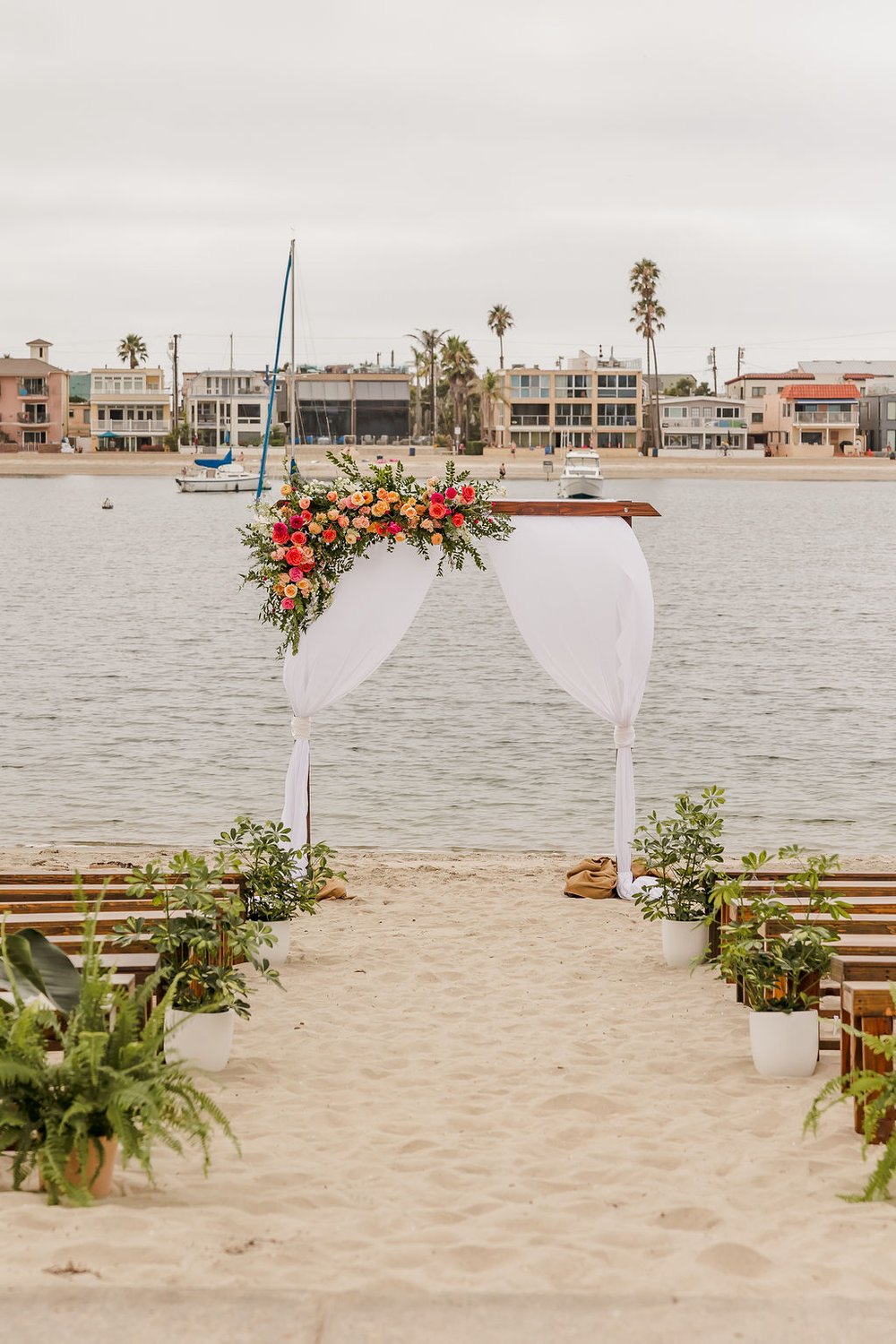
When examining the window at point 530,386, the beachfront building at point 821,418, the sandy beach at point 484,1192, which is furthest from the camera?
the window at point 530,386

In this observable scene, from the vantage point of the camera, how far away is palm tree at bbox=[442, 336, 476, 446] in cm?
13627

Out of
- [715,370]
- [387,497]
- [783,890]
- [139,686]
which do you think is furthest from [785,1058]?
[715,370]

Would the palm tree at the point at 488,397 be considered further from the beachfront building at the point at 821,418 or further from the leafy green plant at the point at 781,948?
the leafy green plant at the point at 781,948

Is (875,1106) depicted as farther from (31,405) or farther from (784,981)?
(31,405)

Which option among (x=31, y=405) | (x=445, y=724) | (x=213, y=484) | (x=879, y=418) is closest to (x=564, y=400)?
(x=879, y=418)

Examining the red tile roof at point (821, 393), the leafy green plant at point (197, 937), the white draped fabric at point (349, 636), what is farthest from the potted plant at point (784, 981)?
the red tile roof at point (821, 393)

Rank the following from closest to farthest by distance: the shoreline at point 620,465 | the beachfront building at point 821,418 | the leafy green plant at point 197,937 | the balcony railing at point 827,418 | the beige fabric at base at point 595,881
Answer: the leafy green plant at point 197,937
the beige fabric at base at point 595,881
the shoreline at point 620,465
the beachfront building at point 821,418
the balcony railing at point 827,418

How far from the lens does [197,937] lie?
6664mm

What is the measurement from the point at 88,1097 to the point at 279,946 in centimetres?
389

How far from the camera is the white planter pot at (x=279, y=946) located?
8766 mm

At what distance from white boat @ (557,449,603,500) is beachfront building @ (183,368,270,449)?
1379 inches

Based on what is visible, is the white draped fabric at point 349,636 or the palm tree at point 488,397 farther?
the palm tree at point 488,397

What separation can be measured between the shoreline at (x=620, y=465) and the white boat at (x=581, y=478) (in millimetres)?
12758

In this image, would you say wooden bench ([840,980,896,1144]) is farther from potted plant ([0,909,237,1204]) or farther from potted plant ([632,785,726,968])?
potted plant ([632,785,726,968])
